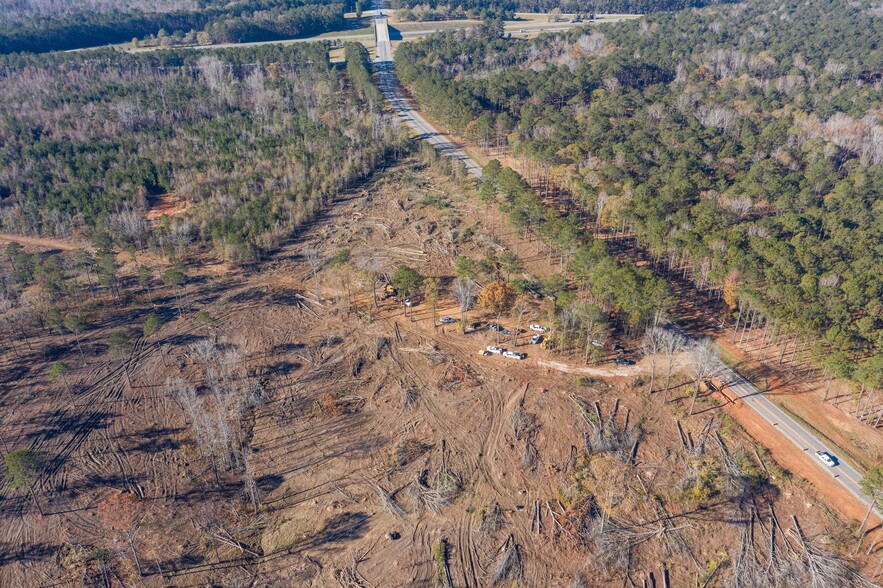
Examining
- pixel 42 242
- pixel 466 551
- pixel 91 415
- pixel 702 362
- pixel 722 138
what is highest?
pixel 722 138

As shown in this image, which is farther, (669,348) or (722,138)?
(722,138)

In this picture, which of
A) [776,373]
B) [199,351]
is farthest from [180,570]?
[776,373]

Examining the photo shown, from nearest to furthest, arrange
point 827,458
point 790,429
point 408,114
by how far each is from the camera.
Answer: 1. point 827,458
2. point 790,429
3. point 408,114

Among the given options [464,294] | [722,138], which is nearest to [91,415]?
[464,294]

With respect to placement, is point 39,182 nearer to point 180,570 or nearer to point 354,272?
point 354,272

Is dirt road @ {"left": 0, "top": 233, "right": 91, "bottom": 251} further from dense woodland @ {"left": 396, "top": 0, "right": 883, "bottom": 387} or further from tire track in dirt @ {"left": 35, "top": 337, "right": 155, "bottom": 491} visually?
dense woodland @ {"left": 396, "top": 0, "right": 883, "bottom": 387}

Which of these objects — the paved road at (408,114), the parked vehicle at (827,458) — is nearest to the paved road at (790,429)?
the parked vehicle at (827,458)

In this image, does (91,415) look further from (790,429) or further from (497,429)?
(790,429)
